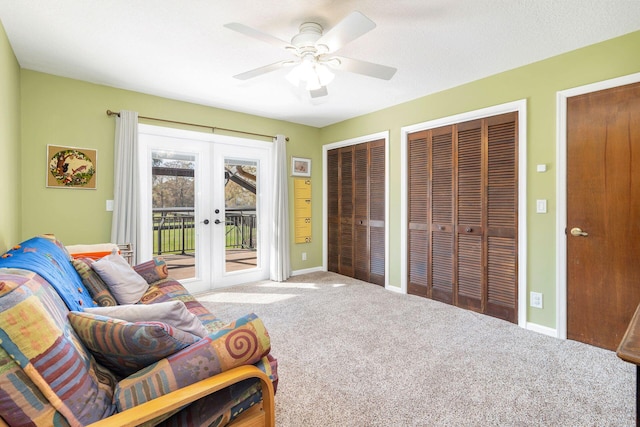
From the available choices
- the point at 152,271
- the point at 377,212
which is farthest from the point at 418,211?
the point at 152,271

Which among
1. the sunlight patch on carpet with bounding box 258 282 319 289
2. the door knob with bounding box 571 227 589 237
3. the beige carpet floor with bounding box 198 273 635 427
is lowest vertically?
the beige carpet floor with bounding box 198 273 635 427

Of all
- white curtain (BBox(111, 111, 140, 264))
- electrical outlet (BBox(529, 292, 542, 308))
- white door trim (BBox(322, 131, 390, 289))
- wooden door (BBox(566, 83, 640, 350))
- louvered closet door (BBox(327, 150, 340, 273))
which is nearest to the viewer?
wooden door (BBox(566, 83, 640, 350))

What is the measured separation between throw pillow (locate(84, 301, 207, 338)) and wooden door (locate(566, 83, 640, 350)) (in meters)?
2.95

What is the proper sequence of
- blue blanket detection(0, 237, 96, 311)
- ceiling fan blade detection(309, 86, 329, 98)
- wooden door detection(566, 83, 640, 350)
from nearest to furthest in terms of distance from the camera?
blue blanket detection(0, 237, 96, 311) < wooden door detection(566, 83, 640, 350) < ceiling fan blade detection(309, 86, 329, 98)

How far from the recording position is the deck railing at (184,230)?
3.92m

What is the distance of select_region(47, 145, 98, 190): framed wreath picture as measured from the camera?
10.3 ft

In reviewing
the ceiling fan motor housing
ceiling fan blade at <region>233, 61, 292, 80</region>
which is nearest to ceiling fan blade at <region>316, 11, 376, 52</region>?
the ceiling fan motor housing

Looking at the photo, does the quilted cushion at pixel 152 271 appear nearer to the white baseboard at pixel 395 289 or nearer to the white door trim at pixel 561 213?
the white baseboard at pixel 395 289

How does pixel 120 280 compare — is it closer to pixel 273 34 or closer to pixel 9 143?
pixel 9 143

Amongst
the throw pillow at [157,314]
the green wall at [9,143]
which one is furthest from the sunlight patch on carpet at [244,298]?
the throw pillow at [157,314]

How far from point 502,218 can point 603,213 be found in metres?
0.76

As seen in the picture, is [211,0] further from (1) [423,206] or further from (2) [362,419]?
(1) [423,206]

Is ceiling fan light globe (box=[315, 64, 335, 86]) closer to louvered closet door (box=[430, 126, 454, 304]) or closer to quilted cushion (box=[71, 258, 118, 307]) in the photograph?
louvered closet door (box=[430, 126, 454, 304])

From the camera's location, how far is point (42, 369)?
87 cm
